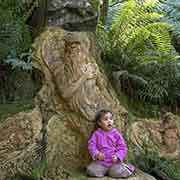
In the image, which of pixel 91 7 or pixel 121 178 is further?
pixel 91 7

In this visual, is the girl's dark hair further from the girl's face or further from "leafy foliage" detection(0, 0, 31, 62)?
"leafy foliage" detection(0, 0, 31, 62)

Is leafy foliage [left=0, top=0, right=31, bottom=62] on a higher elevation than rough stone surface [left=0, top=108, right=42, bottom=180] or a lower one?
higher

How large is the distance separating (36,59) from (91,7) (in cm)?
86

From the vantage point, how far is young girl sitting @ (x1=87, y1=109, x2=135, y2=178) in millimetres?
3500

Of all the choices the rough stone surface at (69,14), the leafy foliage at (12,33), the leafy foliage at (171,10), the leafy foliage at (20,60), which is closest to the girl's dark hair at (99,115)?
the leafy foliage at (20,60)

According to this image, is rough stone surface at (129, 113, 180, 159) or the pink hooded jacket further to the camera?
rough stone surface at (129, 113, 180, 159)

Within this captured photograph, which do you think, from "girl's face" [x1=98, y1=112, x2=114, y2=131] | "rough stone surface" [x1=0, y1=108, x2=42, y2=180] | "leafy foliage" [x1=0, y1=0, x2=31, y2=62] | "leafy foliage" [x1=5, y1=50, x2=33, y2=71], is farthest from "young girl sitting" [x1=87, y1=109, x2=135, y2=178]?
"leafy foliage" [x1=0, y1=0, x2=31, y2=62]

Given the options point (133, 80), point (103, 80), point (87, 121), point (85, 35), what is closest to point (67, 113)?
point (87, 121)

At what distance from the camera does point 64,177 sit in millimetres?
3609

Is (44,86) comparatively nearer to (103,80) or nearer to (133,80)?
(103,80)

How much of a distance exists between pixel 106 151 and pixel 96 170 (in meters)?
0.19

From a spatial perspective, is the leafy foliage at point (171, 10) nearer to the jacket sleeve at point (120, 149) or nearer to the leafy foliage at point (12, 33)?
the leafy foliage at point (12, 33)

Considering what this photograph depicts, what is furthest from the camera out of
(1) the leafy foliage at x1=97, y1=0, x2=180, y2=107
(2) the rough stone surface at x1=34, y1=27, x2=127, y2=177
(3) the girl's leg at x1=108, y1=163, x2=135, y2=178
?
(1) the leafy foliage at x1=97, y1=0, x2=180, y2=107

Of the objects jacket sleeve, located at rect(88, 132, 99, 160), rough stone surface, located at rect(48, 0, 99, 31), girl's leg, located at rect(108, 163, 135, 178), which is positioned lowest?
girl's leg, located at rect(108, 163, 135, 178)
